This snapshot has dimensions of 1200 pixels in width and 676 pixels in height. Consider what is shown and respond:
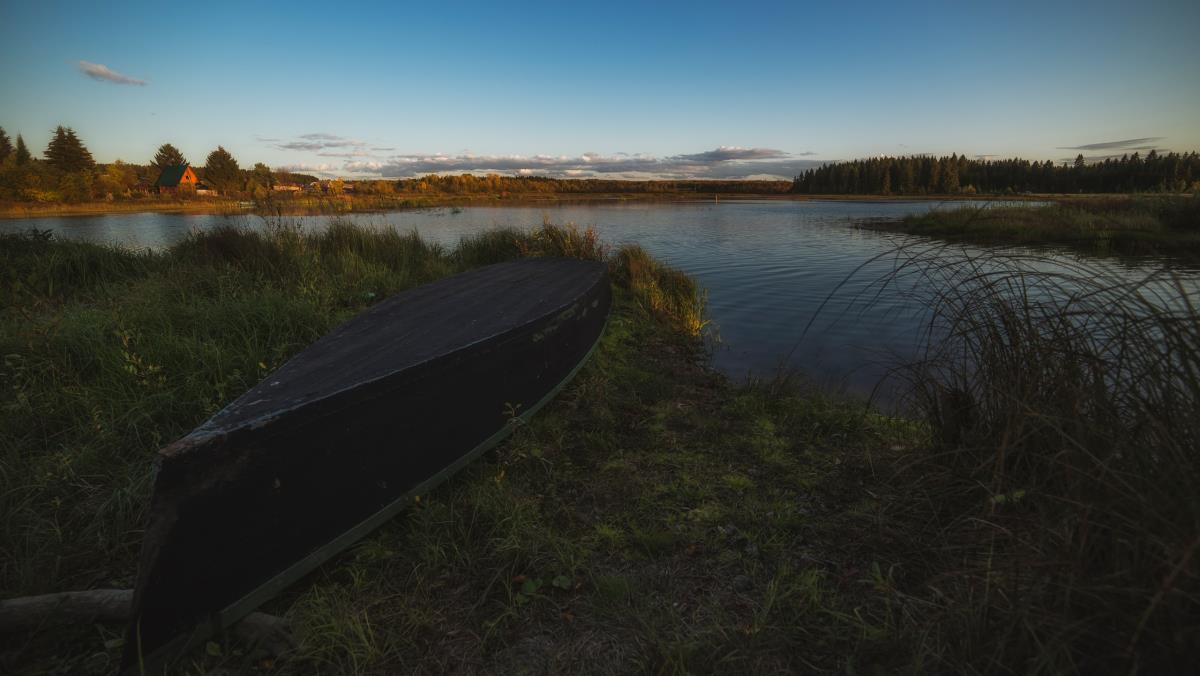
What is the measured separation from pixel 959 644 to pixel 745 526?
106 cm

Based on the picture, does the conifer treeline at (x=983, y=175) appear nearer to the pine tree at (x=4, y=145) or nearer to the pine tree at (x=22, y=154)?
the pine tree at (x=22, y=154)

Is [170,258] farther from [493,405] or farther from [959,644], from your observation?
[959,644]

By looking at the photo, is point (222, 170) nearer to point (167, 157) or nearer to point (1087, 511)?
point (167, 157)

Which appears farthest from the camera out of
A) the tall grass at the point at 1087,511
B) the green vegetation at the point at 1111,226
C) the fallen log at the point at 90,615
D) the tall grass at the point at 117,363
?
the green vegetation at the point at 1111,226

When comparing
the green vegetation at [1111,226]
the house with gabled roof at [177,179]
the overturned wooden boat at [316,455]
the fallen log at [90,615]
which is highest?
the house with gabled roof at [177,179]

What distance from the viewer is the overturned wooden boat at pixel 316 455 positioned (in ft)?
5.12

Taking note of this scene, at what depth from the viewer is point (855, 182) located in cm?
8981

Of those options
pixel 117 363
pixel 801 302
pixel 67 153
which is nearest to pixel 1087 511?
pixel 117 363

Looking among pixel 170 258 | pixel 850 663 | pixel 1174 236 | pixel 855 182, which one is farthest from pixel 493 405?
pixel 855 182

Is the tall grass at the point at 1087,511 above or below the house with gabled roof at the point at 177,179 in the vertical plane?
below

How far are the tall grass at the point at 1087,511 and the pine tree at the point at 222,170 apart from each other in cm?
7295


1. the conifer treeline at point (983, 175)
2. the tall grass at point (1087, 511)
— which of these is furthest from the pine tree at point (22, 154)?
the conifer treeline at point (983, 175)

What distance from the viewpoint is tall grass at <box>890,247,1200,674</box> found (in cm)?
113

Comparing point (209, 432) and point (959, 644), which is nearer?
point (959, 644)
